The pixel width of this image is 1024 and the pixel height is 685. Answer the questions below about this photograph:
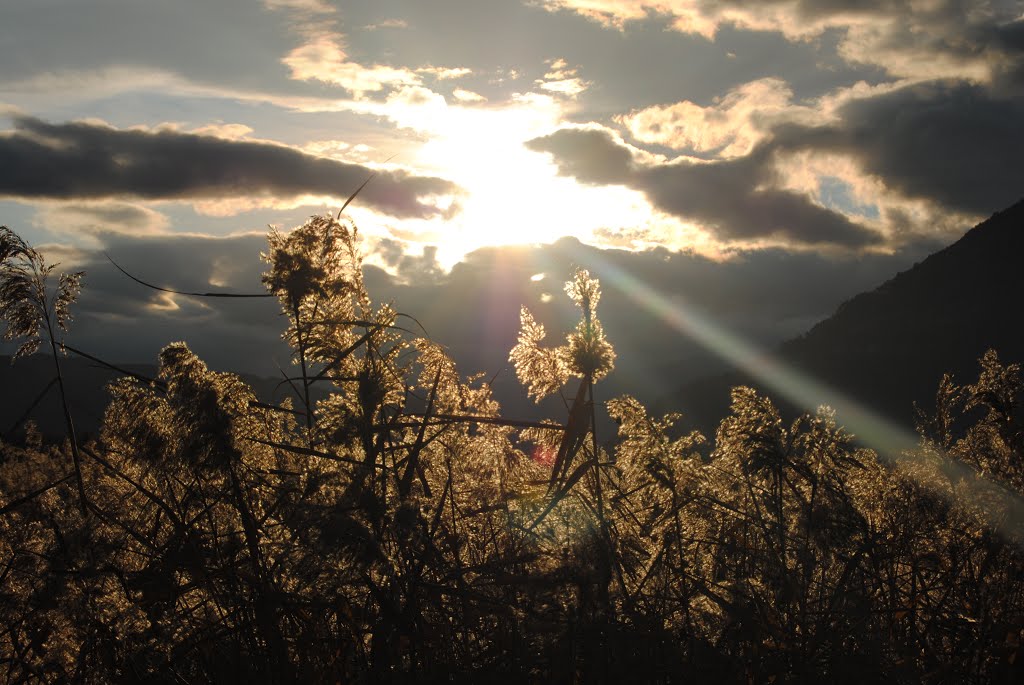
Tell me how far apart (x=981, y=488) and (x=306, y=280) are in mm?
4235

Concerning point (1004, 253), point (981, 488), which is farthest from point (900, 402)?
point (981, 488)

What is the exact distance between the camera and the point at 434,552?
286 cm

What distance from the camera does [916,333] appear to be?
80625mm

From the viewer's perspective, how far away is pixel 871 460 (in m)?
4.88

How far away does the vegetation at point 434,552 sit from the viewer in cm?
263

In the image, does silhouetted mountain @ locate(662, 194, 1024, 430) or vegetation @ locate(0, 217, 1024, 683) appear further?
silhouetted mountain @ locate(662, 194, 1024, 430)

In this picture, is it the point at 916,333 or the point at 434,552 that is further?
the point at 916,333

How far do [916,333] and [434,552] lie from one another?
A: 88311mm

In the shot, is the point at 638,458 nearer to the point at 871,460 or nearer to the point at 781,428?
the point at 781,428

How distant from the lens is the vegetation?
2.63 meters

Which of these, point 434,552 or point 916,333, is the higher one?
point 434,552

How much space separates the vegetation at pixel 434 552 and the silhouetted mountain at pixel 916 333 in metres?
68.2

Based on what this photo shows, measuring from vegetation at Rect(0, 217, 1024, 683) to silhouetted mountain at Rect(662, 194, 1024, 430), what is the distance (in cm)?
6815

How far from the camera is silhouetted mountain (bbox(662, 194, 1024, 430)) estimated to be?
73312 millimetres
